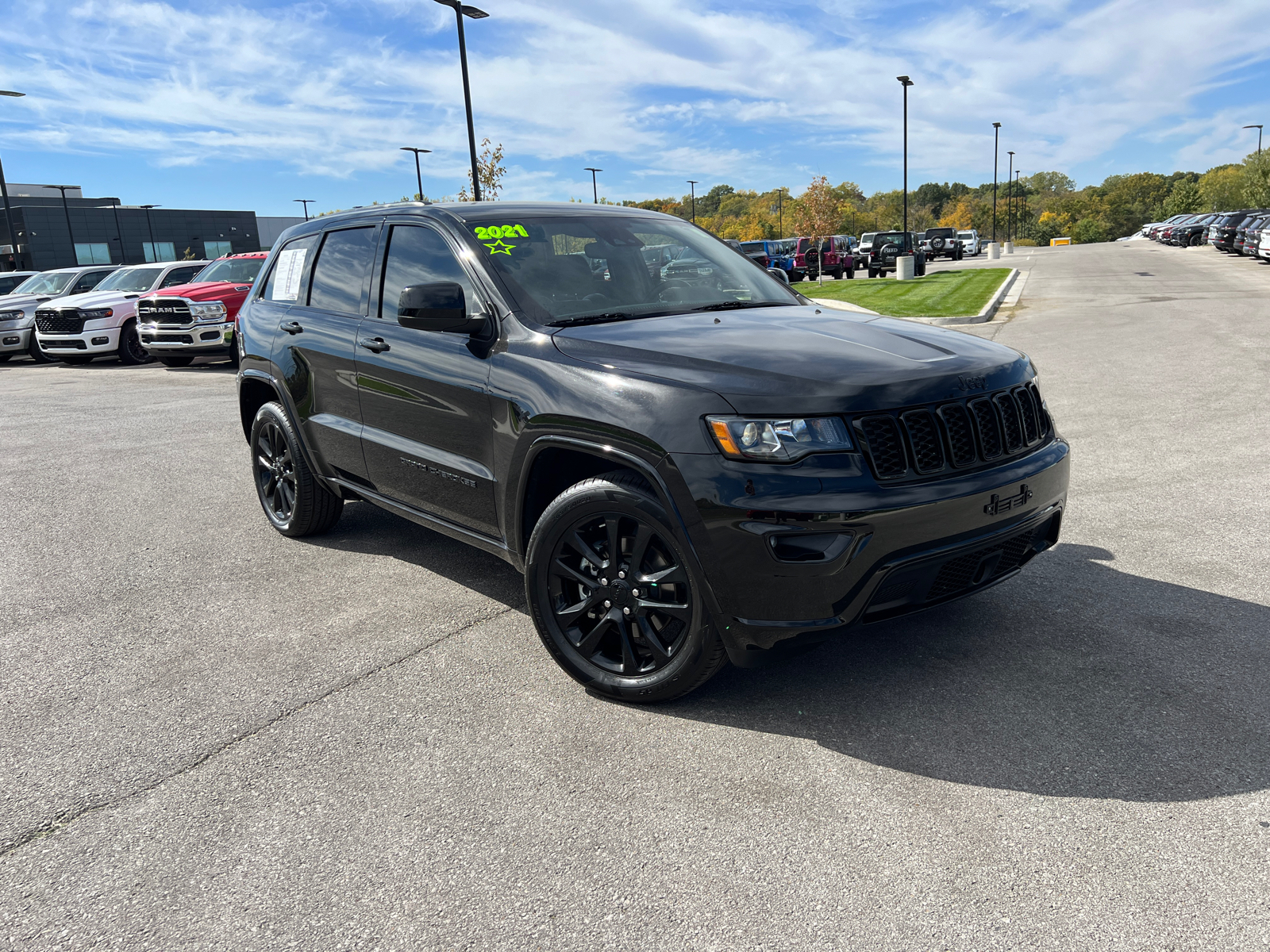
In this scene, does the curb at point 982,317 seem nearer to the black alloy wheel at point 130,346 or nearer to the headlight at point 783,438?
the headlight at point 783,438

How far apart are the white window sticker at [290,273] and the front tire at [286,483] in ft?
2.17

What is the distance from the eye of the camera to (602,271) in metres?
4.22

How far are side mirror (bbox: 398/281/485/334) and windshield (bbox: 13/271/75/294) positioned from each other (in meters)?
22.1

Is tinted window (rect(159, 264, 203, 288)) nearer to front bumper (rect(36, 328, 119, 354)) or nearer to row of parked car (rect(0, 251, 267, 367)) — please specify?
row of parked car (rect(0, 251, 267, 367))

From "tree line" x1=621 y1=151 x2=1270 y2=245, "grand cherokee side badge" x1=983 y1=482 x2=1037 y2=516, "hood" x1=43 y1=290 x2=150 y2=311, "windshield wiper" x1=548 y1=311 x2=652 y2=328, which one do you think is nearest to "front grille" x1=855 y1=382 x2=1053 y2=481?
"grand cherokee side badge" x1=983 y1=482 x2=1037 y2=516

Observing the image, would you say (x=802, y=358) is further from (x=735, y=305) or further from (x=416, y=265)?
(x=416, y=265)

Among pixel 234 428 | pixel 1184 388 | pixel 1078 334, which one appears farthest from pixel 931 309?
pixel 234 428

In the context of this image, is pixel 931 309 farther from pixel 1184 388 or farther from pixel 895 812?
pixel 895 812

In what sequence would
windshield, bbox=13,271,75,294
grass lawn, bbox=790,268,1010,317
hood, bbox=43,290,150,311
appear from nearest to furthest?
hood, bbox=43,290,150,311
grass lawn, bbox=790,268,1010,317
windshield, bbox=13,271,75,294

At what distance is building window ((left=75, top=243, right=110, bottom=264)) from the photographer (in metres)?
82.1

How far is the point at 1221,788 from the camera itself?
110 inches

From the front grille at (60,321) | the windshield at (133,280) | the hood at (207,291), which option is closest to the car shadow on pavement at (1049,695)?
the hood at (207,291)

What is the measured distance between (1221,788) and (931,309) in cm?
1753

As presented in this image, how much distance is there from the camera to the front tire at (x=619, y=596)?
3.25m
